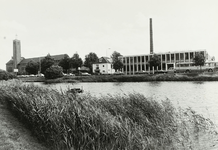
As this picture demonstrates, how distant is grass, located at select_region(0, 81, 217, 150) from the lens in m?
8.18

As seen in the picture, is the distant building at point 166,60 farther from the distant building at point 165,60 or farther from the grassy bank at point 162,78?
the grassy bank at point 162,78

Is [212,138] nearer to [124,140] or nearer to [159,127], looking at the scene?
[159,127]

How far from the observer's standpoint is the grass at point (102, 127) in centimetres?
818

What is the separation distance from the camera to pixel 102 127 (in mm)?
8281

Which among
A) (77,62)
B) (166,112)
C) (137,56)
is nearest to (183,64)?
(137,56)

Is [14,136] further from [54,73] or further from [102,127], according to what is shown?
[54,73]

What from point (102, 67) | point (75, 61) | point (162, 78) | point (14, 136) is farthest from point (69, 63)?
point (14, 136)

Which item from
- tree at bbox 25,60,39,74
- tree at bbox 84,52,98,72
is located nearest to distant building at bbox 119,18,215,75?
tree at bbox 84,52,98,72

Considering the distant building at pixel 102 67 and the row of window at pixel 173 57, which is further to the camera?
the distant building at pixel 102 67

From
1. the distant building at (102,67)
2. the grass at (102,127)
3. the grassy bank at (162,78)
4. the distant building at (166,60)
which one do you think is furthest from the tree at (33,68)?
the grass at (102,127)

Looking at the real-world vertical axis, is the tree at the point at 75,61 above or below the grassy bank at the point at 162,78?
above

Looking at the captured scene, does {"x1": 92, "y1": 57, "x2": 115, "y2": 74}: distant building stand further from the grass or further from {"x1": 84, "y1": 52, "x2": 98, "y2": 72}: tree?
the grass

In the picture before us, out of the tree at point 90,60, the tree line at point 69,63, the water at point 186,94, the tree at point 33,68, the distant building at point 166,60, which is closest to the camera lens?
the water at point 186,94

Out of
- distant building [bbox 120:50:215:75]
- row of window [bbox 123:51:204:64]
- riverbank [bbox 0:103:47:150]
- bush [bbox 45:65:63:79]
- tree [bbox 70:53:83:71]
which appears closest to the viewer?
riverbank [bbox 0:103:47:150]
